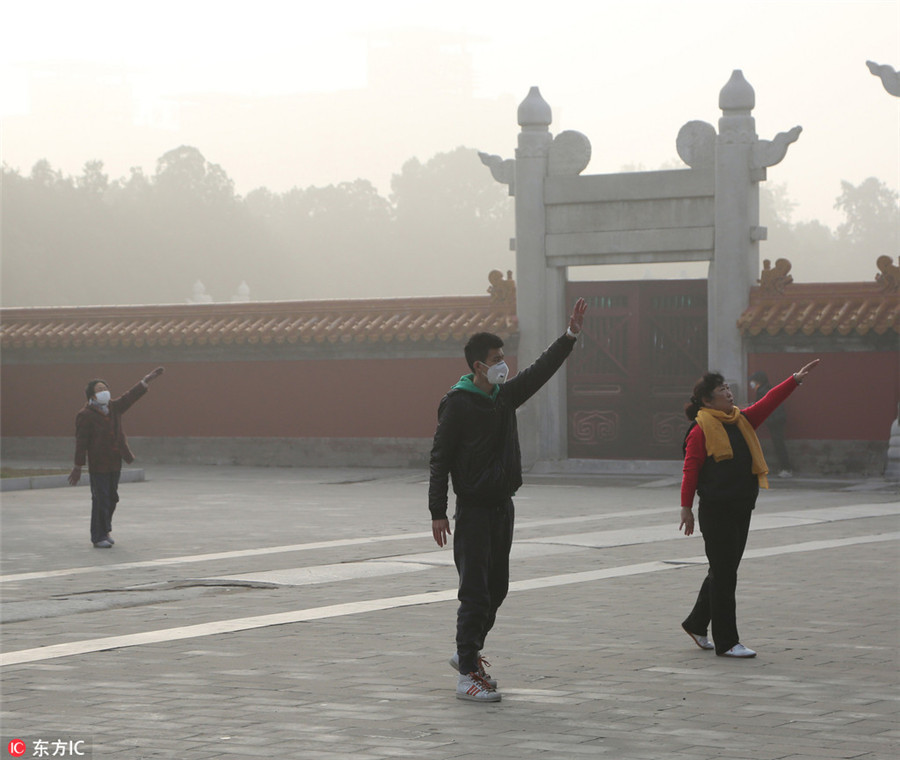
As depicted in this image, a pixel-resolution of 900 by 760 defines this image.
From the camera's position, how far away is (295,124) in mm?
161375

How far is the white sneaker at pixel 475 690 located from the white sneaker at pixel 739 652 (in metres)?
1.64

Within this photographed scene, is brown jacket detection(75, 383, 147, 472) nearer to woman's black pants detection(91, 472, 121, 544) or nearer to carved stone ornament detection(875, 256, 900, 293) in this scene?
woman's black pants detection(91, 472, 121, 544)

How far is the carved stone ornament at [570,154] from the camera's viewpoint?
2355cm

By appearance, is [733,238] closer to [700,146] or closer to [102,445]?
[700,146]

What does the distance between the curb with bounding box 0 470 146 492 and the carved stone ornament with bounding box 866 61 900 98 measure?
12281 millimetres

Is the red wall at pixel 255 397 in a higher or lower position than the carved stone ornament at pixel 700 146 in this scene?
lower

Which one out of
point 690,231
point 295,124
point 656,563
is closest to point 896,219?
point 295,124

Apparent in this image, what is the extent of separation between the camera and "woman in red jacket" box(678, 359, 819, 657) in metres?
8.00

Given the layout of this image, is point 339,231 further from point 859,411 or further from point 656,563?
point 656,563

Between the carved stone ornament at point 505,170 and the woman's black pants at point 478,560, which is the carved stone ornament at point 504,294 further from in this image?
the woman's black pants at point 478,560

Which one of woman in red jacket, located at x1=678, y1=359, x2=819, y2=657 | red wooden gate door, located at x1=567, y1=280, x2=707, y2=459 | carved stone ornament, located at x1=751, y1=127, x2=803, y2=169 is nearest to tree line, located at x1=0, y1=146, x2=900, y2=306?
red wooden gate door, located at x1=567, y1=280, x2=707, y2=459

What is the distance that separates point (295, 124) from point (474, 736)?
159 metres

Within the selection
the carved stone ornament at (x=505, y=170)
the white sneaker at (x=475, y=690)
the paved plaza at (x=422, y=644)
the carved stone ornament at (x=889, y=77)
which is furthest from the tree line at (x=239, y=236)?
the white sneaker at (x=475, y=690)
